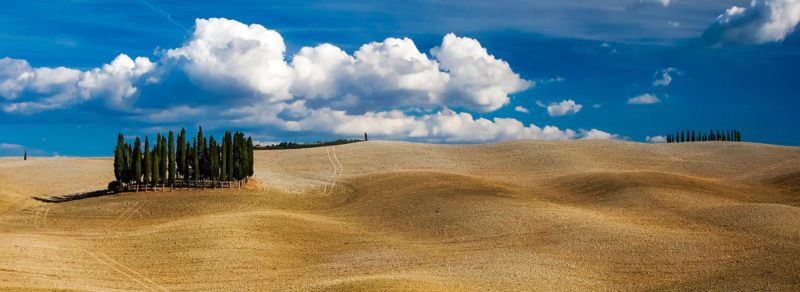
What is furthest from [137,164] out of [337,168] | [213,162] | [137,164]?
[337,168]

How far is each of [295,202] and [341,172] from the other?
23.5 meters

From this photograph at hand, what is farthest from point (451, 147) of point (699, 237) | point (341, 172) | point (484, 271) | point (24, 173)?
point (484, 271)

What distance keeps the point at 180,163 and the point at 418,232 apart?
35499 mm

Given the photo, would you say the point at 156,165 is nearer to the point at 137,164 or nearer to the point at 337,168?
the point at 137,164

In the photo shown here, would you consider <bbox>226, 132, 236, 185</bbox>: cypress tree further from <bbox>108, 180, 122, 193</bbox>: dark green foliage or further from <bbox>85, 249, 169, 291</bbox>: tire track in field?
<bbox>85, 249, 169, 291</bbox>: tire track in field

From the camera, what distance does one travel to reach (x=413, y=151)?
11088 cm

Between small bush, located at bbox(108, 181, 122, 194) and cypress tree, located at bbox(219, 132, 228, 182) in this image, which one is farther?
cypress tree, located at bbox(219, 132, 228, 182)

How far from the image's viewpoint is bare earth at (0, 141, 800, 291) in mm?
37250

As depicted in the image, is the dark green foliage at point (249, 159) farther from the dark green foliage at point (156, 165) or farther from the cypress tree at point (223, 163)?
the dark green foliage at point (156, 165)

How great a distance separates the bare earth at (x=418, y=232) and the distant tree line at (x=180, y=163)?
351 centimetres

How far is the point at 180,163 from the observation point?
77500mm

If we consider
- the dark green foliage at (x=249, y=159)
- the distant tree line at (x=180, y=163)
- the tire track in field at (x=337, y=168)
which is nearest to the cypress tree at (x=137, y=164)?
the distant tree line at (x=180, y=163)

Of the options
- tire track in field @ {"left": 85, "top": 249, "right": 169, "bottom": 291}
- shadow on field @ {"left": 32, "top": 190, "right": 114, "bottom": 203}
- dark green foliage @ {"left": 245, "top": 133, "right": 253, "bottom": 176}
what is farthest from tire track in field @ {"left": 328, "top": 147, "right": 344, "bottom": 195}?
tire track in field @ {"left": 85, "top": 249, "right": 169, "bottom": 291}

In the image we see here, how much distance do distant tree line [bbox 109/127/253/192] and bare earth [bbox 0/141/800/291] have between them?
351cm
